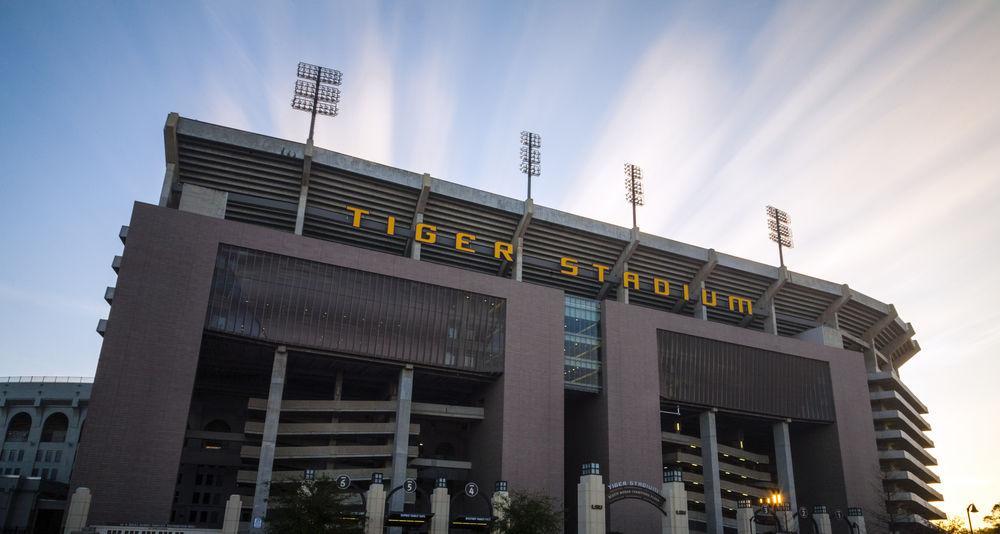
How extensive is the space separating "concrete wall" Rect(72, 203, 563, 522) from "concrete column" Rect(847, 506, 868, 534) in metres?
27.8

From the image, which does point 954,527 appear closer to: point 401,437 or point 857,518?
point 857,518

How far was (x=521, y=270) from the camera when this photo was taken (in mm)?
82250

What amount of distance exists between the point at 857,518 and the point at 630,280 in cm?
3436

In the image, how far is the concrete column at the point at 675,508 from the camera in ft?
181

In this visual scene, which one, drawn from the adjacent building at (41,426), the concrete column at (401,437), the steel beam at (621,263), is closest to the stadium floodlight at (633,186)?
the steel beam at (621,263)

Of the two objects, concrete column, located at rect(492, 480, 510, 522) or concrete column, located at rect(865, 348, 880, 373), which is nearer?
concrete column, located at rect(492, 480, 510, 522)

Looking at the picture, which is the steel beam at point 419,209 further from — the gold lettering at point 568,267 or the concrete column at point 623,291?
the concrete column at point 623,291

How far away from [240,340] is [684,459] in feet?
172

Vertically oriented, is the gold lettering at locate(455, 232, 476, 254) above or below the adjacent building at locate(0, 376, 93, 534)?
above

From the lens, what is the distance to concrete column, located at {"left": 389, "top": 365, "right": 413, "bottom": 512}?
68000 mm

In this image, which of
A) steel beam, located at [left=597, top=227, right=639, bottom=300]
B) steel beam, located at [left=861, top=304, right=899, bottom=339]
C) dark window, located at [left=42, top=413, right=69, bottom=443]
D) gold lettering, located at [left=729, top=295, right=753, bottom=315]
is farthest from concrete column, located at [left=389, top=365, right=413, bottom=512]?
steel beam, located at [left=861, top=304, right=899, bottom=339]

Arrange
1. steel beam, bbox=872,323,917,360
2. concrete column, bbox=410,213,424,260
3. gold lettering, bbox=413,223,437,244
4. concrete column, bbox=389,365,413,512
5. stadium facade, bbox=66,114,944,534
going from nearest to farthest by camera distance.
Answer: stadium facade, bbox=66,114,944,534 < concrete column, bbox=389,365,413,512 < concrete column, bbox=410,213,424,260 < gold lettering, bbox=413,223,437,244 < steel beam, bbox=872,323,917,360

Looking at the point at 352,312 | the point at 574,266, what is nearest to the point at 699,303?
the point at 574,266

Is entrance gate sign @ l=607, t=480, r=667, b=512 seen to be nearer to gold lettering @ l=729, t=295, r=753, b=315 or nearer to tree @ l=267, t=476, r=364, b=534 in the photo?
tree @ l=267, t=476, r=364, b=534
